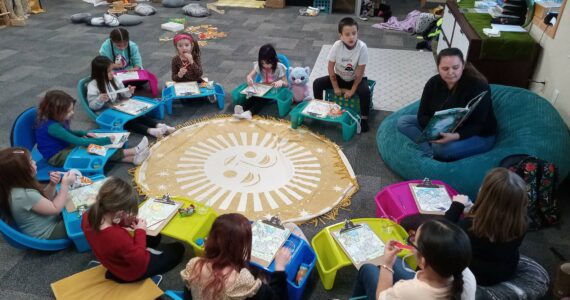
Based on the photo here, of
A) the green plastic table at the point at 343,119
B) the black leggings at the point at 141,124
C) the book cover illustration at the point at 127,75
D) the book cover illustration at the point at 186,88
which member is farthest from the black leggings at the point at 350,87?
the book cover illustration at the point at 127,75

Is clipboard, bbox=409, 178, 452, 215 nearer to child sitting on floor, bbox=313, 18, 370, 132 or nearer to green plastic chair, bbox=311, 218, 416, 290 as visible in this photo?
green plastic chair, bbox=311, 218, 416, 290

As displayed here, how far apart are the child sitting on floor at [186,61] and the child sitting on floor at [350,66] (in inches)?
54.7

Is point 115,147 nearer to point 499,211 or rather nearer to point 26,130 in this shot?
point 26,130

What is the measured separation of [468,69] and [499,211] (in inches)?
63.0

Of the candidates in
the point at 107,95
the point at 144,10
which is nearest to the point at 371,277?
the point at 107,95

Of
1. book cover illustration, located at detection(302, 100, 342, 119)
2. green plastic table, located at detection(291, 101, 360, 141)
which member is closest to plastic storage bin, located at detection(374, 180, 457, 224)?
green plastic table, located at detection(291, 101, 360, 141)

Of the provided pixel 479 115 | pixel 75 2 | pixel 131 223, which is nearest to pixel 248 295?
pixel 131 223

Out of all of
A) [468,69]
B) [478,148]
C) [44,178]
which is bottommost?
[44,178]

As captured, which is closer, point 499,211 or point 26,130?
point 499,211

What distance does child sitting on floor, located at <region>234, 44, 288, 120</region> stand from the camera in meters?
4.01

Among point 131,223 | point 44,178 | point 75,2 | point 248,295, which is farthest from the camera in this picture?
point 75,2

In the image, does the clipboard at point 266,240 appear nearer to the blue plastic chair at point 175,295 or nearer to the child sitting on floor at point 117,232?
the blue plastic chair at point 175,295

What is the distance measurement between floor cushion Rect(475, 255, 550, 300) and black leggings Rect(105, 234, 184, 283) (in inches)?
61.4

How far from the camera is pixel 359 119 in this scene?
3.81 metres
